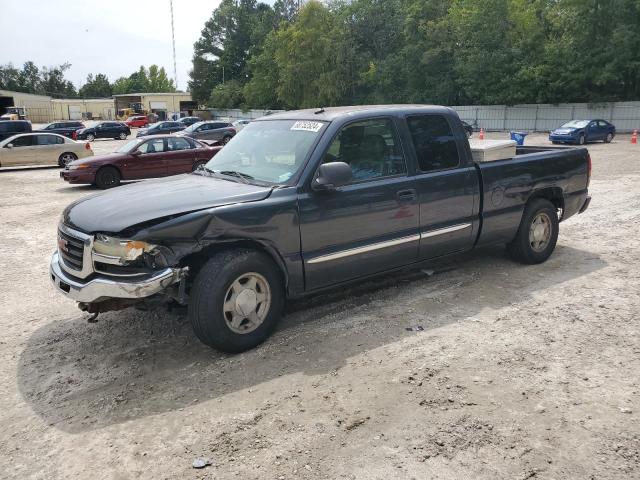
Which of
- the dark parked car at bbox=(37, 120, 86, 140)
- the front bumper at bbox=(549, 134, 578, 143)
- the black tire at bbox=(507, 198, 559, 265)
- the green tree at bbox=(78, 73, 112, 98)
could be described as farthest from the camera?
the green tree at bbox=(78, 73, 112, 98)

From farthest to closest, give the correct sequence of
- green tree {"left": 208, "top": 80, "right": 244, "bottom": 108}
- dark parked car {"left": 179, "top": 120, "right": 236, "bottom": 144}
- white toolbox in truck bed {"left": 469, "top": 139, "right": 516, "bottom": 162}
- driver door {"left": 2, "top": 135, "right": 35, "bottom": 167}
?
green tree {"left": 208, "top": 80, "right": 244, "bottom": 108}, dark parked car {"left": 179, "top": 120, "right": 236, "bottom": 144}, driver door {"left": 2, "top": 135, "right": 35, "bottom": 167}, white toolbox in truck bed {"left": 469, "top": 139, "right": 516, "bottom": 162}

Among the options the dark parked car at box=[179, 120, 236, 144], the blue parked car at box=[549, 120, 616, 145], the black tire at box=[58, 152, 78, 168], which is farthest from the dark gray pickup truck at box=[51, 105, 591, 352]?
the dark parked car at box=[179, 120, 236, 144]

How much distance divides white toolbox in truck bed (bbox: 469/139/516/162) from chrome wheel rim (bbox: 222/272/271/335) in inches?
115

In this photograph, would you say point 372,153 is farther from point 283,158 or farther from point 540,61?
point 540,61

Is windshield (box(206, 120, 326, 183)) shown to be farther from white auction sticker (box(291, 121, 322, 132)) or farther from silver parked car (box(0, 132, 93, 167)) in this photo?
silver parked car (box(0, 132, 93, 167))

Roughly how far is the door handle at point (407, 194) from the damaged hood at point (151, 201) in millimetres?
1297

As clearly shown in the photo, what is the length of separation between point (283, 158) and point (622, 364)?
318cm

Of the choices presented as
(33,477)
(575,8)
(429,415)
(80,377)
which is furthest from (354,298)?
(575,8)

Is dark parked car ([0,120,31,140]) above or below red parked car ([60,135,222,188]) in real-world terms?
above

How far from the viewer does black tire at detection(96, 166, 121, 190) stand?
14672 mm

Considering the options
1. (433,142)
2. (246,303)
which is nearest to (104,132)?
(433,142)

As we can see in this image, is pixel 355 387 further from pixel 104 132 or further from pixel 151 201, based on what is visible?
pixel 104 132

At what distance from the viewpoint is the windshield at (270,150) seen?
4711mm

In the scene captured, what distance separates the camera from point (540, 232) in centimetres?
654
